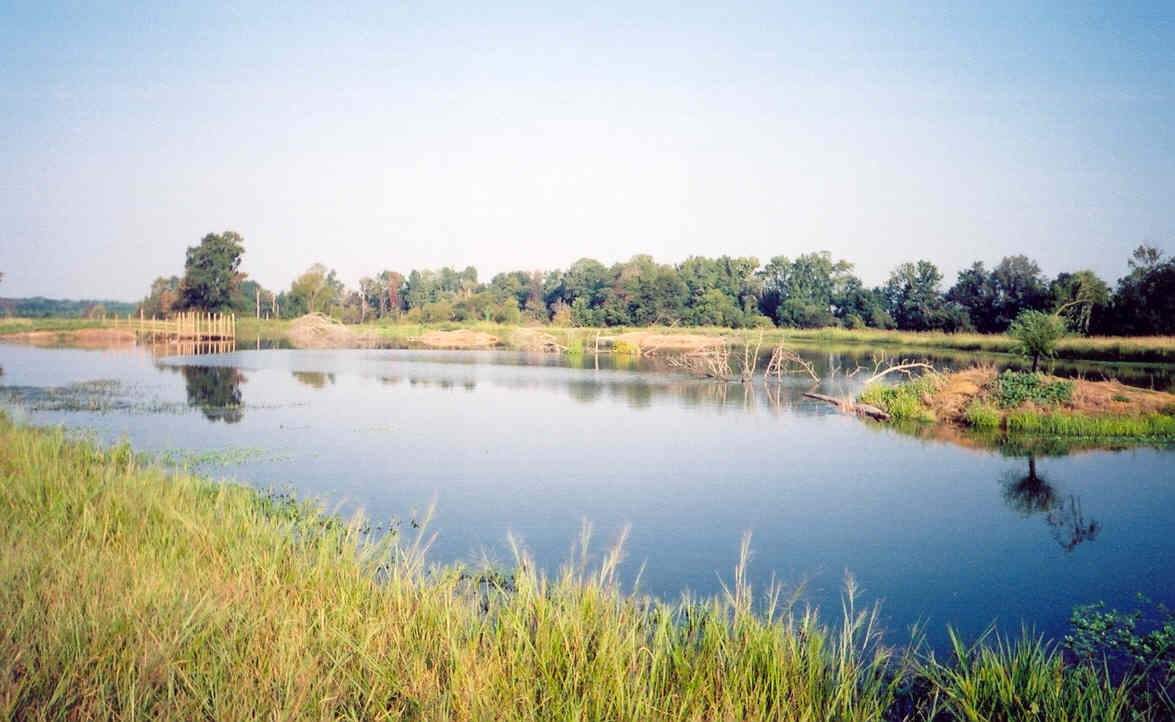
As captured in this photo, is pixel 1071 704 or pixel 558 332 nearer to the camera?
pixel 1071 704

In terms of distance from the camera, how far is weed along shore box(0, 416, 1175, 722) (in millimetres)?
3334

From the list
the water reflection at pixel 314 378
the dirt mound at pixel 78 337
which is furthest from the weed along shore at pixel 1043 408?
the dirt mound at pixel 78 337

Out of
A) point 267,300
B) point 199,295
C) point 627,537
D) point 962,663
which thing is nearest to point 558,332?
point 199,295

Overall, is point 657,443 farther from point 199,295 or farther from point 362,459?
point 199,295

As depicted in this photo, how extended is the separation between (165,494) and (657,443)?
835 cm

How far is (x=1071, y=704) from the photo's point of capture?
12.6 ft

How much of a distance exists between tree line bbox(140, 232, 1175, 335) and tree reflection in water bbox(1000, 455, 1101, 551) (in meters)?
32.0

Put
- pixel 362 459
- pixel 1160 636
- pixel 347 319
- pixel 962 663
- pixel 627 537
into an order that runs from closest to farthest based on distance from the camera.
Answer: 1. pixel 962 663
2. pixel 1160 636
3. pixel 627 537
4. pixel 362 459
5. pixel 347 319

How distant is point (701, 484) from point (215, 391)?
14.1 meters

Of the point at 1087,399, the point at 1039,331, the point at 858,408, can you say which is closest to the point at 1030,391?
the point at 1087,399

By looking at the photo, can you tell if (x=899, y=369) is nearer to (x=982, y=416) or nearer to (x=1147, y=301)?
(x=982, y=416)

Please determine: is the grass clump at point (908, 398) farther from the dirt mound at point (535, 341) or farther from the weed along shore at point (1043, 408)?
the dirt mound at point (535, 341)

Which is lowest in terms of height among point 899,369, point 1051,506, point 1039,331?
point 1051,506

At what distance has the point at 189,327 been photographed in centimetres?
4941
